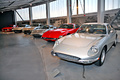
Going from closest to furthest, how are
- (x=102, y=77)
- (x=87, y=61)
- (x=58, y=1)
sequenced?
(x=102, y=77) < (x=87, y=61) < (x=58, y=1)

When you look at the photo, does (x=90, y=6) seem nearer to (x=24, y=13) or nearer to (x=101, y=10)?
(x=101, y=10)

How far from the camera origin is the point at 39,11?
56.2ft

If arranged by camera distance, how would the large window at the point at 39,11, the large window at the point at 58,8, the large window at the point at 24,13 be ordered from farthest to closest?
the large window at the point at 24,13
the large window at the point at 39,11
the large window at the point at 58,8

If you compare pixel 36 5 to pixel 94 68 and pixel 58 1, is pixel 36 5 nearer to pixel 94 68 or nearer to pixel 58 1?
pixel 58 1

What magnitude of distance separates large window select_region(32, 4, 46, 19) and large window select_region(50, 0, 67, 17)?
5.92ft

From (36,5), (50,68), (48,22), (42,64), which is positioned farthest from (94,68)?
(36,5)

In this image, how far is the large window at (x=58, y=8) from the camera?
13188mm

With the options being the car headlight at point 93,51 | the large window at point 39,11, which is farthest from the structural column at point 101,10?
the large window at point 39,11

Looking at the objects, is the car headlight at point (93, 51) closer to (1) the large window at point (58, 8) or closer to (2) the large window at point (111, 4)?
(2) the large window at point (111, 4)

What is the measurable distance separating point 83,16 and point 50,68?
8.94 meters

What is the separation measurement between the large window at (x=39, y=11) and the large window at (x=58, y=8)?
1.80 m

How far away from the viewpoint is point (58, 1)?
14.0 m

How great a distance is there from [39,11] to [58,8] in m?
4.40

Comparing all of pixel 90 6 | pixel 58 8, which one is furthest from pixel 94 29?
pixel 58 8
